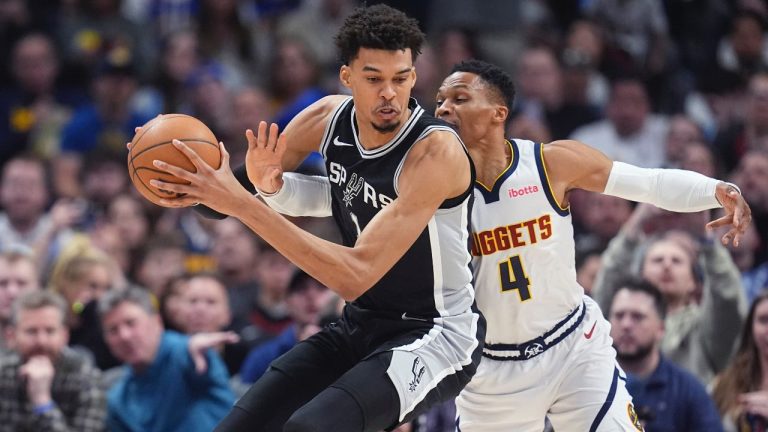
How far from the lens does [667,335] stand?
875 cm

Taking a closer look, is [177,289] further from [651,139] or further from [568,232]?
[651,139]

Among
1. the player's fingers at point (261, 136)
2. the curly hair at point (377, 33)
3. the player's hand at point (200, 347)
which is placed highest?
the curly hair at point (377, 33)

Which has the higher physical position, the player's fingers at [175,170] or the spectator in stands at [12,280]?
the player's fingers at [175,170]

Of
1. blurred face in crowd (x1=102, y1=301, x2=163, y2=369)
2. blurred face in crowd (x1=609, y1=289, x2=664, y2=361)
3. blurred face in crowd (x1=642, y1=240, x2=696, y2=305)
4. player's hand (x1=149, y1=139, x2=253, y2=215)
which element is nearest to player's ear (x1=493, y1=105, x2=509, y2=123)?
player's hand (x1=149, y1=139, x2=253, y2=215)

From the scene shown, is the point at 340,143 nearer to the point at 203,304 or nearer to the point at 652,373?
the point at 652,373

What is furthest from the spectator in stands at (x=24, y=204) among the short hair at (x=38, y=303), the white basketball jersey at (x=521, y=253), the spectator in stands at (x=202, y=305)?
the white basketball jersey at (x=521, y=253)

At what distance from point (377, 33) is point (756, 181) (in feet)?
18.5

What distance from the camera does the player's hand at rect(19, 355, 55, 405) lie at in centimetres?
808

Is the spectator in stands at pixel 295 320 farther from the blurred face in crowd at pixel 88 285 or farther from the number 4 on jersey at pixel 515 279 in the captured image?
the number 4 on jersey at pixel 515 279

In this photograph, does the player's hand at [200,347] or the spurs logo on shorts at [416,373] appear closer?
the spurs logo on shorts at [416,373]

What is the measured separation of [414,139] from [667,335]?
395 centimetres

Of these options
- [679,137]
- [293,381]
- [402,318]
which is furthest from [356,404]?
[679,137]

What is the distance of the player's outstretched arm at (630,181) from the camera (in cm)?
605

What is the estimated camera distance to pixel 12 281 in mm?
9492
